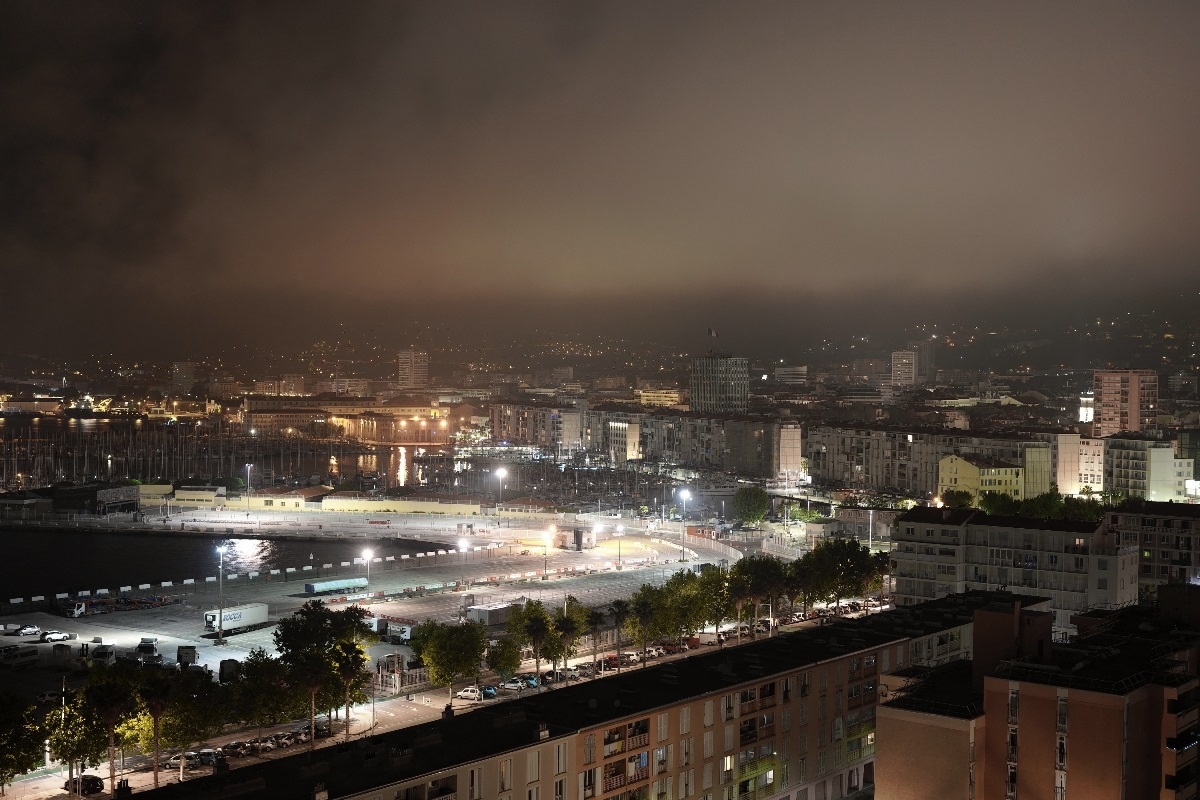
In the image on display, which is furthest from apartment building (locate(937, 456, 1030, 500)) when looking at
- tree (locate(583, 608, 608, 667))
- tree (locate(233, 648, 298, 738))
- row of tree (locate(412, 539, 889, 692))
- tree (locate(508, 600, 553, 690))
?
tree (locate(233, 648, 298, 738))

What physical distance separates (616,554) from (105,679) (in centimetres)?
1591

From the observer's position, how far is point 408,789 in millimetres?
7676

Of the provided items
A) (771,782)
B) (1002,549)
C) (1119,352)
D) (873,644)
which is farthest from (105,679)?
(1119,352)

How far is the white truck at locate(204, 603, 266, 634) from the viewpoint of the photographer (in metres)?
16.9

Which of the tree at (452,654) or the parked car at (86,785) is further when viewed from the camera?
the tree at (452,654)

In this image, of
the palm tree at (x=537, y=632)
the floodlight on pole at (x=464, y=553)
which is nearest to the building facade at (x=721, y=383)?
the floodlight on pole at (x=464, y=553)

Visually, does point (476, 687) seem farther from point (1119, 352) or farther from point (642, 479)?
point (1119, 352)

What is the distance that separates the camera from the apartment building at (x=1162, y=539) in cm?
1914

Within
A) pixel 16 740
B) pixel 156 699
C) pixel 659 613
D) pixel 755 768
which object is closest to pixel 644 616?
pixel 659 613

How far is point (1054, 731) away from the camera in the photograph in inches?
311

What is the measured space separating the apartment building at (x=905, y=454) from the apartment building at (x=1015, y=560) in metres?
16.4

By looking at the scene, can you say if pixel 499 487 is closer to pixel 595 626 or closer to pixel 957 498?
pixel 957 498

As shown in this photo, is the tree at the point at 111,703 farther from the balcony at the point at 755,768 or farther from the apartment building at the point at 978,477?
the apartment building at the point at 978,477

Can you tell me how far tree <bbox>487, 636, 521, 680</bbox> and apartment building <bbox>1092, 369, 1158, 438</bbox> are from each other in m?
36.9
